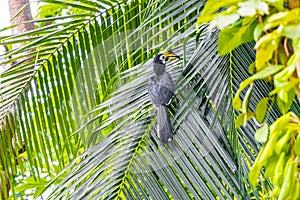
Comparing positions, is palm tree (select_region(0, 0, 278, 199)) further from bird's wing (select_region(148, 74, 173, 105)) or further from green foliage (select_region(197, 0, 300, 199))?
green foliage (select_region(197, 0, 300, 199))

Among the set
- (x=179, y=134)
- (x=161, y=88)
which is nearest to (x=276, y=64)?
(x=161, y=88)

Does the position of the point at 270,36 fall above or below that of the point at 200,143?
above

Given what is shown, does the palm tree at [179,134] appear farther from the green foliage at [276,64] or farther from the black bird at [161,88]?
the green foliage at [276,64]

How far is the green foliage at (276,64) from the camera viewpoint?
1.35 ft

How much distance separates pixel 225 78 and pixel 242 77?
32mm

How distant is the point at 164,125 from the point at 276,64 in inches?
22.5

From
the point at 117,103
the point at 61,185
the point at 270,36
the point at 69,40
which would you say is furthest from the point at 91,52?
the point at 270,36

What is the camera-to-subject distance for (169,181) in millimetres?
1110

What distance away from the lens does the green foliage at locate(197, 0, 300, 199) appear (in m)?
0.41

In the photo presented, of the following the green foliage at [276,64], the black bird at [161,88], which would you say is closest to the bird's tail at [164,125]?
the black bird at [161,88]

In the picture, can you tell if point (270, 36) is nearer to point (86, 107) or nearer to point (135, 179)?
point (135, 179)

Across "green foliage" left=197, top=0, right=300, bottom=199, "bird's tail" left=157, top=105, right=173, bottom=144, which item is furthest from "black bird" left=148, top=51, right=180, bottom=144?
"green foliage" left=197, top=0, right=300, bottom=199

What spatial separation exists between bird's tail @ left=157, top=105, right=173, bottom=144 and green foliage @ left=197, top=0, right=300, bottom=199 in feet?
1.56

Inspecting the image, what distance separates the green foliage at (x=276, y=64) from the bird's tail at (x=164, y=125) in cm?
48
